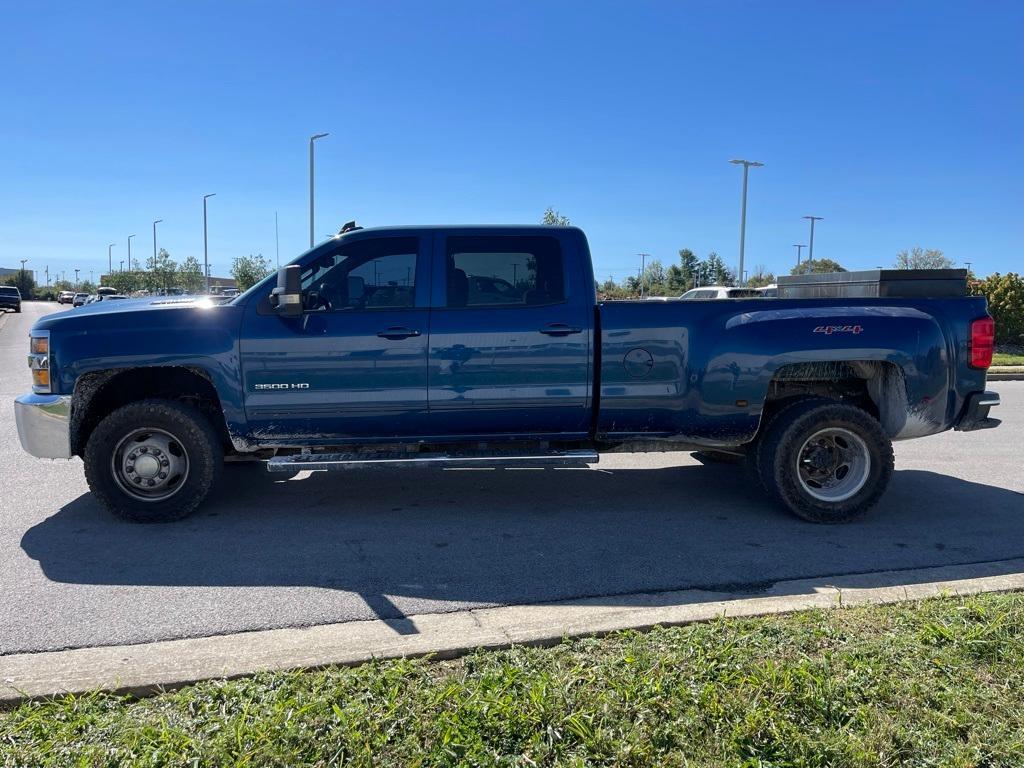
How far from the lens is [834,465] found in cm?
588

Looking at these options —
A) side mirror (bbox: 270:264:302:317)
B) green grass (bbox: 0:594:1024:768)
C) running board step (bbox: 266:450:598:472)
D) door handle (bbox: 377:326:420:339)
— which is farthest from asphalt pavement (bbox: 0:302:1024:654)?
side mirror (bbox: 270:264:302:317)

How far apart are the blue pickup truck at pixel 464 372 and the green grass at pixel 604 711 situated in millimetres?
2329

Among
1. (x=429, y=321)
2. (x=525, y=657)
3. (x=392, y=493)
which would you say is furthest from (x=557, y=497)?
(x=525, y=657)

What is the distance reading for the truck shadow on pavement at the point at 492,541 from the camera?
177 inches

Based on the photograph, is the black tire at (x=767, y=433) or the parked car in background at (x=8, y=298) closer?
the black tire at (x=767, y=433)

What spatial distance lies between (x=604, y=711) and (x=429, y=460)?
2792 mm

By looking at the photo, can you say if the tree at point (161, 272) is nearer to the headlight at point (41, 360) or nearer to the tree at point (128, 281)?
the tree at point (128, 281)

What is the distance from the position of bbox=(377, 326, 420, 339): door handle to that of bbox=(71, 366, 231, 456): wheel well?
124cm

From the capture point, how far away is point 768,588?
4492mm

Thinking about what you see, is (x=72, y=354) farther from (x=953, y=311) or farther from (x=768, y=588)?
(x=953, y=311)

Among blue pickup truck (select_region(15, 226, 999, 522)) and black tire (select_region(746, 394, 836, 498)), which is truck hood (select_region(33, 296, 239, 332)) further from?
black tire (select_region(746, 394, 836, 498))

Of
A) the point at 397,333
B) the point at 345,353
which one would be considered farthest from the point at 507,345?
the point at 345,353

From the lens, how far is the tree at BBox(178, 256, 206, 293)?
62.1 meters

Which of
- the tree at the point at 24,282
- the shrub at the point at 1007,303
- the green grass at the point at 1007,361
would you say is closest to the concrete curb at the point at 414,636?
the green grass at the point at 1007,361
